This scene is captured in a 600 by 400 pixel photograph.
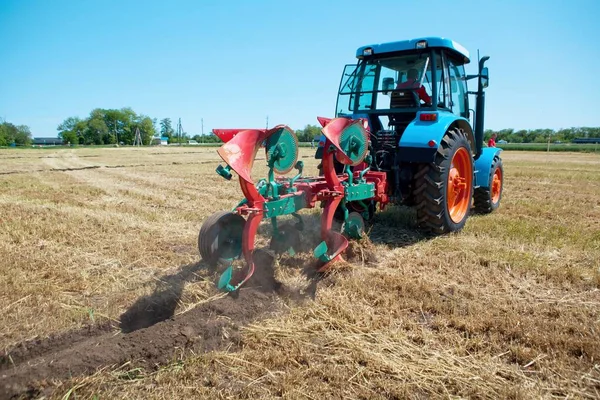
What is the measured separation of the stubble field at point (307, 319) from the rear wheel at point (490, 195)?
114 centimetres

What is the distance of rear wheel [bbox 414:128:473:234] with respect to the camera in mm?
4742

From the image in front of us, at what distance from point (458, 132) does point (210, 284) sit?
3.49 meters

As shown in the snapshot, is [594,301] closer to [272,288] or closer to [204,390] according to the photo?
[272,288]

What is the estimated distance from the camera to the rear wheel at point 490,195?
638 centimetres

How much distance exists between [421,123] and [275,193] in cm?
230

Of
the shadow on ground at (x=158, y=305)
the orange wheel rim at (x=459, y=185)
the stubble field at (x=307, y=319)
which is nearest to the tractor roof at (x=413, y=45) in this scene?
the orange wheel rim at (x=459, y=185)

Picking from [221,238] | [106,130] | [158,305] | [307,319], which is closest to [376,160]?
[221,238]

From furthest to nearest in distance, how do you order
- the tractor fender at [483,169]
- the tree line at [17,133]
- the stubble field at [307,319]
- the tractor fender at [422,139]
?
1. the tree line at [17,133]
2. the tractor fender at [483,169]
3. the tractor fender at [422,139]
4. the stubble field at [307,319]

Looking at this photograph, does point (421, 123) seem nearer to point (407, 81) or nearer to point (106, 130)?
point (407, 81)

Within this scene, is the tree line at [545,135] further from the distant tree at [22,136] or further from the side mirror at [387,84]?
the distant tree at [22,136]

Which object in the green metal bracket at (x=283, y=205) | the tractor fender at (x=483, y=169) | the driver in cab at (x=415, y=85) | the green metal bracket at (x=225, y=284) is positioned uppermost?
the driver in cab at (x=415, y=85)

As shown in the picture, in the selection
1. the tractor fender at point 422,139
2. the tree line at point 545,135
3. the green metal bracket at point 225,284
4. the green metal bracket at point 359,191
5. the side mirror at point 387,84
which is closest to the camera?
the green metal bracket at point 225,284

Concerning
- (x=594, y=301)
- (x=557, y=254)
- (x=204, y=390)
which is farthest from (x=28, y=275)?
(x=557, y=254)

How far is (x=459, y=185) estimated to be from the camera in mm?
5262
